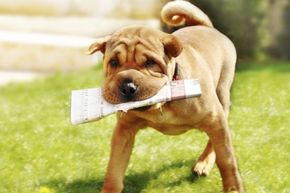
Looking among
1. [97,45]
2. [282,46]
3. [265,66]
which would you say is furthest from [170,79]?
[282,46]

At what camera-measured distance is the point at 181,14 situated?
5309mm

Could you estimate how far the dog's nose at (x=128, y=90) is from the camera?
154 inches

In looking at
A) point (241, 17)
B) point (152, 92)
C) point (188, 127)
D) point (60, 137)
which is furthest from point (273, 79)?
point (152, 92)

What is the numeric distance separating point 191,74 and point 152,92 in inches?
20.3

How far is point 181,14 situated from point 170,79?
1273mm

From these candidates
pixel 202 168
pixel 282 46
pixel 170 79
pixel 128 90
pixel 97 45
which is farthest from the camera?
pixel 282 46

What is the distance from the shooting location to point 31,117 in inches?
265

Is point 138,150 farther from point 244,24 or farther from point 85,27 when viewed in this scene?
point 85,27

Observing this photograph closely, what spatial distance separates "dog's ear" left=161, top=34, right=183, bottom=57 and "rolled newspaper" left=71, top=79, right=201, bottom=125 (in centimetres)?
16

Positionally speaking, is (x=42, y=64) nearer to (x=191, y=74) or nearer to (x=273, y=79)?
(x=273, y=79)

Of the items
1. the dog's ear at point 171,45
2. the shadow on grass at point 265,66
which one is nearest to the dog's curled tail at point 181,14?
the dog's ear at point 171,45

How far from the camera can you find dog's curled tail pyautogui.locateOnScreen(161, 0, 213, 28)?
17.2 ft

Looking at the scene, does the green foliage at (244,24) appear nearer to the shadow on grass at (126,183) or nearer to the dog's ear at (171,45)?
the shadow on grass at (126,183)

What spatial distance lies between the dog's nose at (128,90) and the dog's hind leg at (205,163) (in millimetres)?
1378
